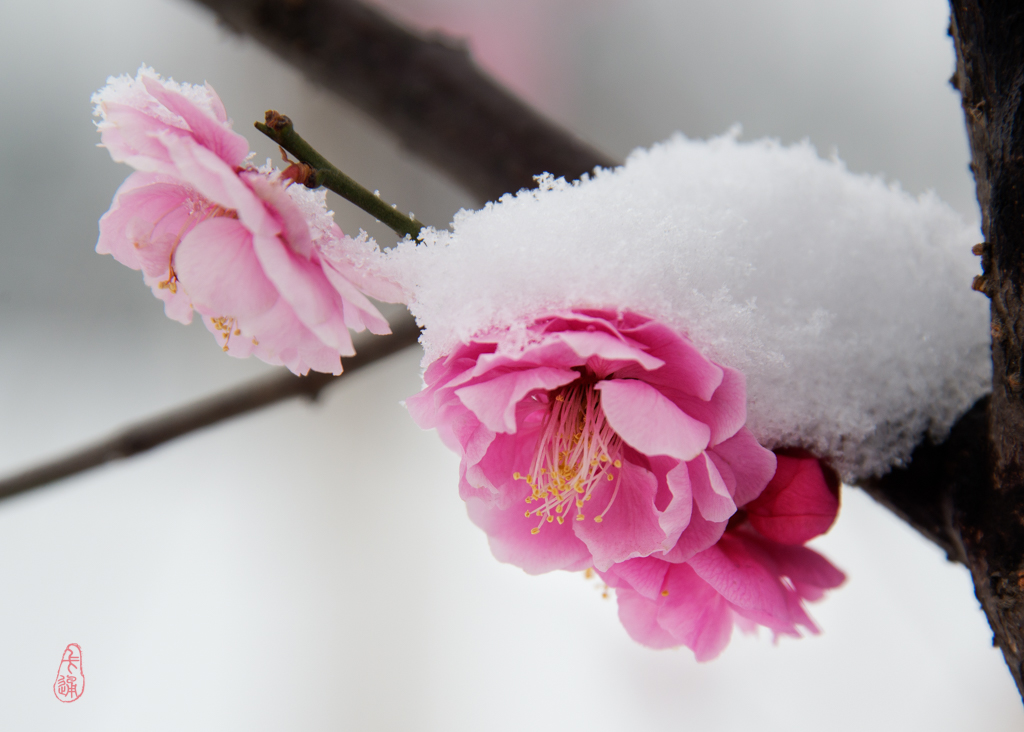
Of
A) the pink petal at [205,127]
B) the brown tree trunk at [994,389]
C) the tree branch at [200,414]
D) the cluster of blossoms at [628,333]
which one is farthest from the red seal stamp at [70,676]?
the brown tree trunk at [994,389]

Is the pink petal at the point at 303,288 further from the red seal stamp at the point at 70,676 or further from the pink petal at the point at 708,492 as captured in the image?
the red seal stamp at the point at 70,676

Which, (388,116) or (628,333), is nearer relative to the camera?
Answer: (628,333)

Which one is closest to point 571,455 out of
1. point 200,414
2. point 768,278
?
point 768,278

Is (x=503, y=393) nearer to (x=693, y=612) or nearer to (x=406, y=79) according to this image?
→ (x=693, y=612)

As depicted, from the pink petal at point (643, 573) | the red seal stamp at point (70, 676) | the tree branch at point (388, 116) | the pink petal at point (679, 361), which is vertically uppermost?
the tree branch at point (388, 116)

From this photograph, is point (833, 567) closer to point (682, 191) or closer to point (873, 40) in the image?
point (682, 191)

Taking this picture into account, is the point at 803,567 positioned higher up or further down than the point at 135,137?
further down

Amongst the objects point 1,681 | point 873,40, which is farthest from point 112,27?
point 873,40

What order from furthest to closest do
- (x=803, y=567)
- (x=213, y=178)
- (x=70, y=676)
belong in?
(x=70, y=676) → (x=803, y=567) → (x=213, y=178)
